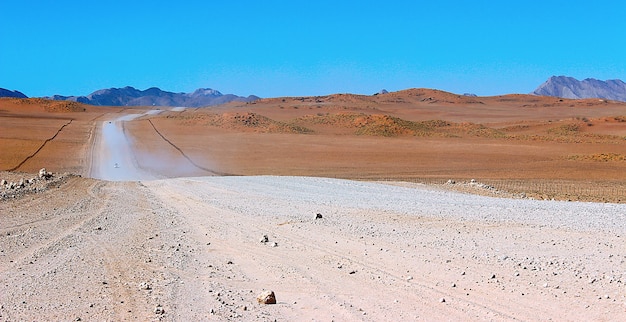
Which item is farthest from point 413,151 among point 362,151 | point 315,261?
point 315,261

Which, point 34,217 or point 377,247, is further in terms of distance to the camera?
point 34,217

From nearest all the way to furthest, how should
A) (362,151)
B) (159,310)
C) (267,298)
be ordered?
(159,310), (267,298), (362,151)

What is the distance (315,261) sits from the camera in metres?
9.23

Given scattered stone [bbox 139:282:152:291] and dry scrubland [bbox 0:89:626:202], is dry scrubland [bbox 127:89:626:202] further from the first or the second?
scattered stone [bbox 139:282:152:291]

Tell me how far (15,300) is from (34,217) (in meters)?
7.02

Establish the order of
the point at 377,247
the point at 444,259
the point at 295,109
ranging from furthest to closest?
1. the point at 295,109
2. the point at 377,247
3. the point at 444,259

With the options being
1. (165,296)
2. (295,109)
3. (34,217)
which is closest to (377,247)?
(165,296)

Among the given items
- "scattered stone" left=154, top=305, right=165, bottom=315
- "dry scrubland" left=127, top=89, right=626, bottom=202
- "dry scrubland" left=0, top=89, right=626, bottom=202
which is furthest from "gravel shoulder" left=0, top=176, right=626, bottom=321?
"dry scrubland" left=127, top=89, right=626, bottom=202

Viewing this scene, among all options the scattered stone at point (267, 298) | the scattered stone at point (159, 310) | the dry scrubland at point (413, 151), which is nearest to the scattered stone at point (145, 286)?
the scattered stone at point (159, 310)

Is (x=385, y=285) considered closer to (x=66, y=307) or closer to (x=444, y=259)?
(x=444, y=259)

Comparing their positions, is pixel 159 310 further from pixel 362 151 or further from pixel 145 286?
pixel 362 151

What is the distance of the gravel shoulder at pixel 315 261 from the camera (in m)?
6.97

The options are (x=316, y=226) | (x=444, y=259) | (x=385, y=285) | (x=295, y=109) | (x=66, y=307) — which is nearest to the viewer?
(x=66, y=307)

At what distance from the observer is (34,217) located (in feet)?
44.5
